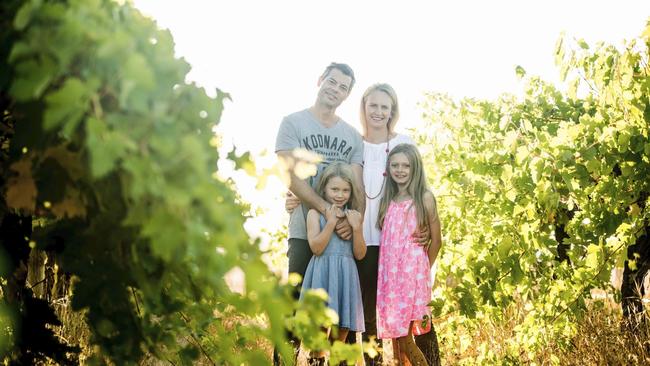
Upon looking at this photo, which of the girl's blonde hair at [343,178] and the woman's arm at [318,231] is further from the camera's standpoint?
the girl's blonde hair at [343,178]

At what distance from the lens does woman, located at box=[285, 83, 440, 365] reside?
12.3 feet

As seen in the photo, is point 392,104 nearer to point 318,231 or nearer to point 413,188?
point 413,188

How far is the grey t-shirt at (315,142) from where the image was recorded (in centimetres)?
375

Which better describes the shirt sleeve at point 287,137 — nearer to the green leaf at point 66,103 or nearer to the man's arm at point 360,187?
the man's arm at point 360,187

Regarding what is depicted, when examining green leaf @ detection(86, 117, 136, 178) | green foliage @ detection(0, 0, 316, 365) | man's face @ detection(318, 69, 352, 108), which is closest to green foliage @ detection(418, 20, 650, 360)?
man's face @ detection(318, 69, 352, 108)

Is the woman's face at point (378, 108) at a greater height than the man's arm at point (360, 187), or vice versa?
the woman's face at point (378, 108)

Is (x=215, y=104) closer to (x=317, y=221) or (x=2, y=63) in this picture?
(x=2, y=63)

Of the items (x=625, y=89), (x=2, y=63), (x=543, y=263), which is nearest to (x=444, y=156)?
(x=543, y=263)

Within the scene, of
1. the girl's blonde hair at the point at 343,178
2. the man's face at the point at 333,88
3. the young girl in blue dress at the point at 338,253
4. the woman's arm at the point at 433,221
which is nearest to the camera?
the young girl in blue dress at the point at 338,253

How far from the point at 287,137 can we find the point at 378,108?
23.8 inches

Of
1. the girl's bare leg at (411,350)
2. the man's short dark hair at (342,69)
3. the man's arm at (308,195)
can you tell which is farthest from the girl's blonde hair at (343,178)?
the girl's bare leg at (411,350)

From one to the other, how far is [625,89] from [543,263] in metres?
1.02

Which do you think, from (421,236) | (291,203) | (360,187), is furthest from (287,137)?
(421,236)

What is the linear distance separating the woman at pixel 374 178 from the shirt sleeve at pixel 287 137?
0.29 m
